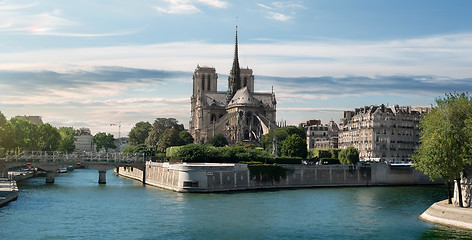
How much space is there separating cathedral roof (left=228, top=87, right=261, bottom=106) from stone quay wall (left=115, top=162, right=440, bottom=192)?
223 ft

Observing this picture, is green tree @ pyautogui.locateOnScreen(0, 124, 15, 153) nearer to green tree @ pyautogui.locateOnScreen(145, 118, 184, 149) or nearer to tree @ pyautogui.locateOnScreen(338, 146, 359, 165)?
tree @ pyautogui.locateOnScreen(338, 146, 359, 165)

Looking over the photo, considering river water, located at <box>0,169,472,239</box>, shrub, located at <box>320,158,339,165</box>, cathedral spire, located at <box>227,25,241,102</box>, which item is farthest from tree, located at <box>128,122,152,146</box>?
river water, located at <box>0,169,472,239</box>

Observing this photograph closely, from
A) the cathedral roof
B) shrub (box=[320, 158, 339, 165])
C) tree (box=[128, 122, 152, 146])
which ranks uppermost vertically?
the cathedral roof

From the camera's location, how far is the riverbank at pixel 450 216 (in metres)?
44.2

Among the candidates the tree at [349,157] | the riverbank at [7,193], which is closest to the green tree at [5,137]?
the riverbank at [7,193]

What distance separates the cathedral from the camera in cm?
16375

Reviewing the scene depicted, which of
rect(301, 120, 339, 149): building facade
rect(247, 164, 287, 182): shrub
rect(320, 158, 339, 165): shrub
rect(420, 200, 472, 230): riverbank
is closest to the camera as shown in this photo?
rect(420, 200, 472, 230): riverbank

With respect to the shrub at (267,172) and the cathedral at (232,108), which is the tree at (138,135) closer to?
the cathedral at (232,108)

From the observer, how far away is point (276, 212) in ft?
178

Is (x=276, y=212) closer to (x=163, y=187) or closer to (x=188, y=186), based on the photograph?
(x=188, y=186)

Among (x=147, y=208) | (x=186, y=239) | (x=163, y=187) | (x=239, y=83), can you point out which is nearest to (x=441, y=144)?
(x=186, y=239)

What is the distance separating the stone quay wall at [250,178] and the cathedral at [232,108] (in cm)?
6107

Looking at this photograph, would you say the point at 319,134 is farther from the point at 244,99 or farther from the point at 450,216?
the point at 450,216

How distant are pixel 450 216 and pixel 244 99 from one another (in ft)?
414
